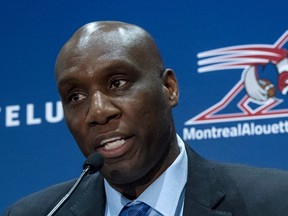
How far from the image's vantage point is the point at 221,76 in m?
1.85

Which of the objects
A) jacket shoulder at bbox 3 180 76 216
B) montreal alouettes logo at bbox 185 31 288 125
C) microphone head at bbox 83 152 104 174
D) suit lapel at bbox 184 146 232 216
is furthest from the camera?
montreal alouettes logo at bbox 185 31 288 125

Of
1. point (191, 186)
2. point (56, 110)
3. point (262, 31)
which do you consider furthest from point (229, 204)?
point (56, 110)

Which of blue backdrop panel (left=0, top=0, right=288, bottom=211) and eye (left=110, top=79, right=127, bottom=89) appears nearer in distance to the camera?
eye (left=110, top=79, right=127, bottom=89)

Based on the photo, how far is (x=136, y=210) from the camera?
1.31 metres

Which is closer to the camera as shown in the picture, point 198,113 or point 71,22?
point 198,113

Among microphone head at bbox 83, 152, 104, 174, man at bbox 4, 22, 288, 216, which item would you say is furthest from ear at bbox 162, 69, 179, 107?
microphone head at bbox 83, 152, 104, 174

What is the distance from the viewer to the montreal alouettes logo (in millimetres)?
1771

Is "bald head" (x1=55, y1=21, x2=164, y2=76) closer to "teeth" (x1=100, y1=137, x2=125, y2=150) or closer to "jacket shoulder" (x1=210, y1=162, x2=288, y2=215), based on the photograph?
"teeth" (x1=100, y1=137, x2=125, y2=150)

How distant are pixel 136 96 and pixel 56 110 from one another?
800mm

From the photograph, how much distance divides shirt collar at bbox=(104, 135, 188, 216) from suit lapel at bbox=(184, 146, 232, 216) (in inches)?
0.7

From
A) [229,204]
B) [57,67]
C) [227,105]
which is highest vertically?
[57,67]

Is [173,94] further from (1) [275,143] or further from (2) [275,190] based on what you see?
(1) [275,143]

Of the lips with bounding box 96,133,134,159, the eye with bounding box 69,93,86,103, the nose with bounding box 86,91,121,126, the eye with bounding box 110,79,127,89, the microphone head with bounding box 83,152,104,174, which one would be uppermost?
the eye with bounding box 110,79,127,89

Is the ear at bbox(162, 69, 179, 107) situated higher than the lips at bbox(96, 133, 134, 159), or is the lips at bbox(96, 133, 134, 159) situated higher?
the ear at bbox(162, 69, 179, 107)
